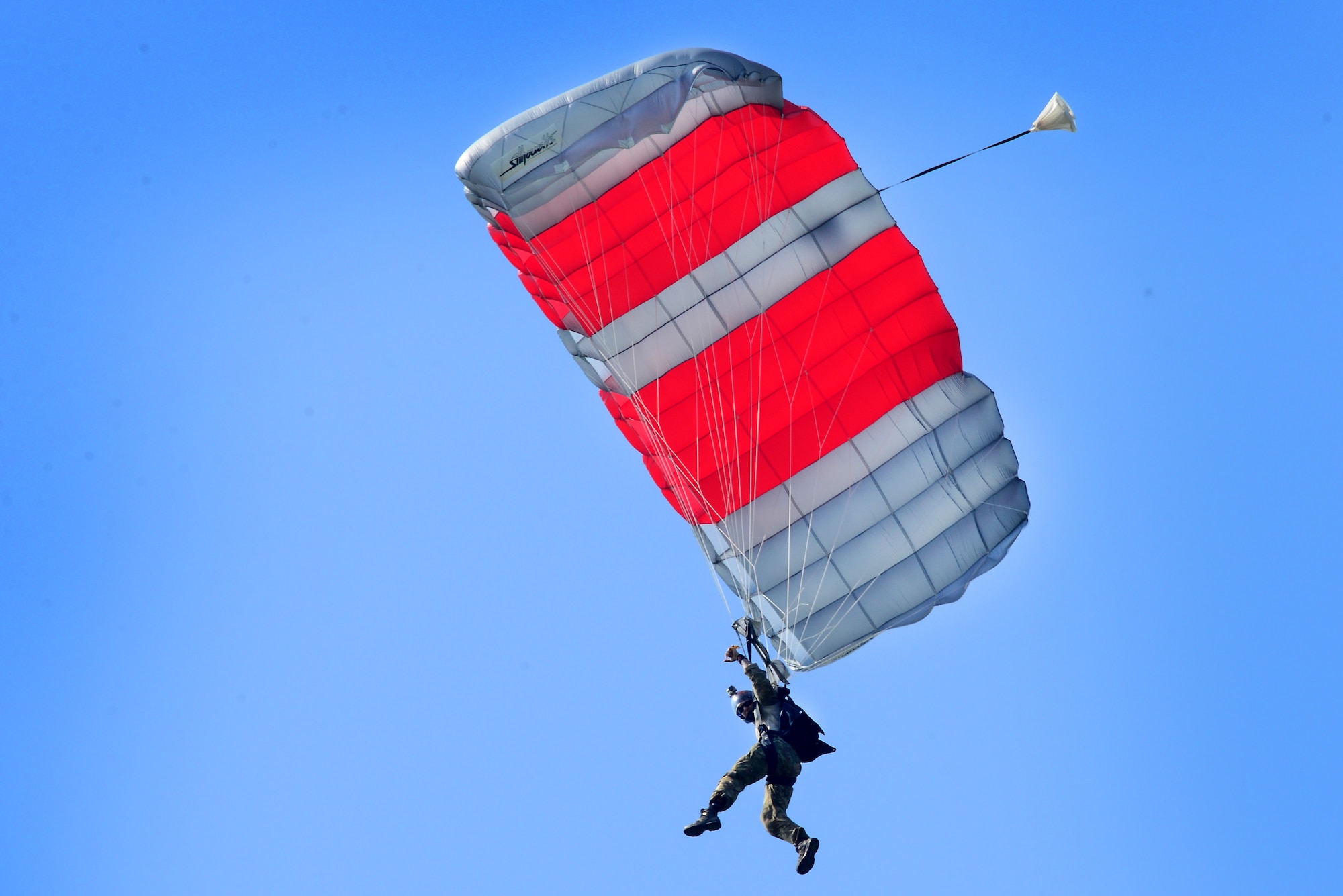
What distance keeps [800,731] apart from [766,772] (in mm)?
491

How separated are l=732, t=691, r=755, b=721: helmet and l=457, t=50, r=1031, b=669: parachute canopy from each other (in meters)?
0.80

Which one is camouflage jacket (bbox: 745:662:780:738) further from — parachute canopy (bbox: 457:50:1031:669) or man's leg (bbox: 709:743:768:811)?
parachute canopy (bbox: 457:50:1031:669)

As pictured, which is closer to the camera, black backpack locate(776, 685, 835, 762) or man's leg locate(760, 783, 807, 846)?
man's leg locate(760, 783, 807, 846)

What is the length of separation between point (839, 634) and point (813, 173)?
11.5 feet

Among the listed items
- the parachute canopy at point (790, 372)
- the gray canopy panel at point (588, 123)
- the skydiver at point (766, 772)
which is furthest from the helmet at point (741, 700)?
the gray canopy panel at point (588, 123)

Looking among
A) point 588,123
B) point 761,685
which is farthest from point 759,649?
point 588,123

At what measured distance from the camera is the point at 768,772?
34.0ft

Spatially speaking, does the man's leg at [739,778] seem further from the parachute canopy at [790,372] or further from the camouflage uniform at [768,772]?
the parachute canopy at [790,372]

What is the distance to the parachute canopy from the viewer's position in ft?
37.2

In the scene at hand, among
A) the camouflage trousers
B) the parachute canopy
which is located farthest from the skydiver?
the parachute canopy

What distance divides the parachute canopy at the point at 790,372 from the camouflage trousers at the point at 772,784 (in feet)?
4.18

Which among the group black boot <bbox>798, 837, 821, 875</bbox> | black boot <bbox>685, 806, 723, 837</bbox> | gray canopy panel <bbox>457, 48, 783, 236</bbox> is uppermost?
gray canopy panel <bbox>457, 48, 783, 236</bbox>

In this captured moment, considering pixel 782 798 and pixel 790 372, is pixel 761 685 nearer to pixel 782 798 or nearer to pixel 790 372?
pixel 782 798

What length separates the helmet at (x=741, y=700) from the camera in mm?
10883
